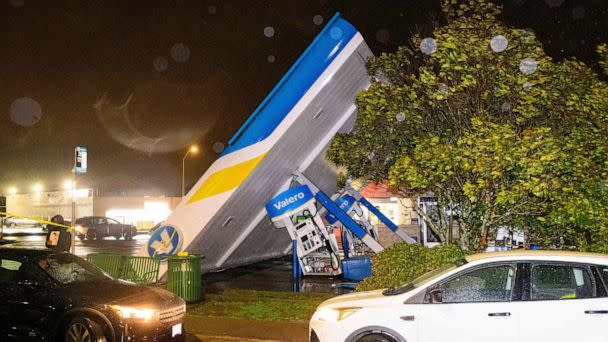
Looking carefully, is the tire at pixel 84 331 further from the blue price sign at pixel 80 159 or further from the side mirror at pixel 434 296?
the blue price sign at pixel 80 159

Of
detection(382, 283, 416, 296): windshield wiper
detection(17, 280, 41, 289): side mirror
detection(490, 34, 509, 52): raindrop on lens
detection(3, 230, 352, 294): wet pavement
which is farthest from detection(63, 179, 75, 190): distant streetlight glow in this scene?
detection(382, 283, 416, 296): windshield wiper

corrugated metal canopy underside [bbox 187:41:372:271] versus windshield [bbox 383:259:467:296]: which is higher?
corrugated metal canopy underside [bbox 187:41:372:271]

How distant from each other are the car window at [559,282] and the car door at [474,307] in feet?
0.71

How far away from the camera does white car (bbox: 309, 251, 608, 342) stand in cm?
546

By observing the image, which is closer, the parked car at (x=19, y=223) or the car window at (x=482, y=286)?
the car window at (x=482, y=286)

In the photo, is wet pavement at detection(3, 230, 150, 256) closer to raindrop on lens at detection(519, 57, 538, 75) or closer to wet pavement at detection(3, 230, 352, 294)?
wet pavement at detection(3, 230, 352, 294)

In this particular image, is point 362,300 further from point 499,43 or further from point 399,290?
point 499,43

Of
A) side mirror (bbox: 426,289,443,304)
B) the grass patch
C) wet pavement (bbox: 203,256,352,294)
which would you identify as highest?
side mirror (bbox: 426,289,443,304)

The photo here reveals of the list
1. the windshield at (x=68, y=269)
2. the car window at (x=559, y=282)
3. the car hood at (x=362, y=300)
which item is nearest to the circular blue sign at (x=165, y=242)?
the windshield at (x=68, y=269)

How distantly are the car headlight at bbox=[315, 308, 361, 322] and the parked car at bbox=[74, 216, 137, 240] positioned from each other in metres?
28.6

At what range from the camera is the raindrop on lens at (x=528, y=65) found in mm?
8352

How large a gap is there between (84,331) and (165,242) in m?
6.78

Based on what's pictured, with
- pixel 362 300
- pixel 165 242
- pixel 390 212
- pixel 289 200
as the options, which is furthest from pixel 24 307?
pixel 390 212

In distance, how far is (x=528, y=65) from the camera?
838 cm
